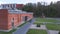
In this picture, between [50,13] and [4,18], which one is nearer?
[4,18]

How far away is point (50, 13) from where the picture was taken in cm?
4728

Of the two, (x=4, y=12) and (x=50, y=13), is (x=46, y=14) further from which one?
(x=4, y=12)

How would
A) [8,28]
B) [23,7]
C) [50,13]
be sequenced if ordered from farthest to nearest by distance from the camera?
[23,7] → [50,13] → [8,28]

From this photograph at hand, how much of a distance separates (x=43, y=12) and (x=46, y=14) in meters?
1.44

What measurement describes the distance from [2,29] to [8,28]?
88cm

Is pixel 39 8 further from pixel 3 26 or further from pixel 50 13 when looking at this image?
pixel 3 26

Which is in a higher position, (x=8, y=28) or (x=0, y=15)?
(x=0, y=15)

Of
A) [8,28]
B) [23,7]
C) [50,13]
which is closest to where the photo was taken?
[8,28]

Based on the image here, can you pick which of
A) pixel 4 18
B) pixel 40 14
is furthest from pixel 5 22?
pixel 40 14

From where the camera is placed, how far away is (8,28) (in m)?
17.3

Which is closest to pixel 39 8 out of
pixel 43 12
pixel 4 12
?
pixel 43 12

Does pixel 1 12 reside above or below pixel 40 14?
above

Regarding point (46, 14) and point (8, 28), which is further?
point (46, 14)

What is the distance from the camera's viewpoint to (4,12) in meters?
17.5
